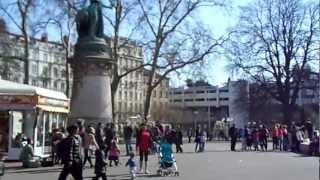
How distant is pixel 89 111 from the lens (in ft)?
108

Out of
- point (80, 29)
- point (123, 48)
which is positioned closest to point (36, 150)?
point (80, 29)

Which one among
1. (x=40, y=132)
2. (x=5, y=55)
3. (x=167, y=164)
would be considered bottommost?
(x=167, y=164)

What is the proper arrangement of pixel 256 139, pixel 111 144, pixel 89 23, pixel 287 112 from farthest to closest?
pixel 287 112, pixel 256 139, pixel 89 23, pixel 111 144

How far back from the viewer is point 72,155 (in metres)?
13.3

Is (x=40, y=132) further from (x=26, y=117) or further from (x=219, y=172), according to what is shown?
(x=219, y=172)

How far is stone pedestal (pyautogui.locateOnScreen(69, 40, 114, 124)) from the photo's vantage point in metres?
32.5

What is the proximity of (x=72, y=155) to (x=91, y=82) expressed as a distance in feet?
64.2

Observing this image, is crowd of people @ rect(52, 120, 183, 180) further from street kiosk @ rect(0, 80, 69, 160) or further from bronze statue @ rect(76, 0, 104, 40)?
bronze statue @ rect(76, 0, 104, 40)

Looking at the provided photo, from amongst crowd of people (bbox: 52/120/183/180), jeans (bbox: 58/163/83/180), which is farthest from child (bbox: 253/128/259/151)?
jeans (bbox: 58/163/83/180)

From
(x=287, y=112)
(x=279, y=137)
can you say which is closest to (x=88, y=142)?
(x=279, y=137)

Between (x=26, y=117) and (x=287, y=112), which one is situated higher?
(x=287, y=112)

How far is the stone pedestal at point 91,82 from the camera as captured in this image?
32.5 metres

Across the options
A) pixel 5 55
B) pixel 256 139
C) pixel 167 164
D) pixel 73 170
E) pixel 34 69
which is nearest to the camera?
pixel 73 170

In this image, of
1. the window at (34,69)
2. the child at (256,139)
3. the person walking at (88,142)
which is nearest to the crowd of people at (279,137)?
the child at (256,139)
